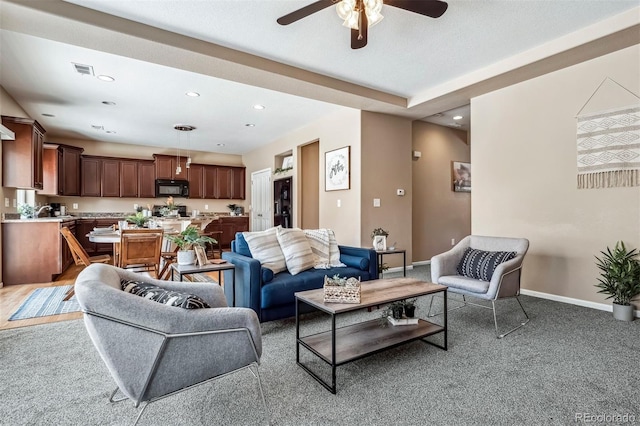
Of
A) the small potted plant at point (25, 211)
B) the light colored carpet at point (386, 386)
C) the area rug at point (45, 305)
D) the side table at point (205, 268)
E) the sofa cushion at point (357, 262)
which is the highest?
the small potted plant at point (25, 211)

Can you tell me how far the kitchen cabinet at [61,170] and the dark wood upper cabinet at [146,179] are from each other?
121cm

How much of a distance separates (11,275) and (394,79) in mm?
5886

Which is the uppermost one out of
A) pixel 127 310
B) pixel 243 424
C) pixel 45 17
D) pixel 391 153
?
pixel 45 17

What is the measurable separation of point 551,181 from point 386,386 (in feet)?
10.7

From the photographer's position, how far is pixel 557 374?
6.69 feet

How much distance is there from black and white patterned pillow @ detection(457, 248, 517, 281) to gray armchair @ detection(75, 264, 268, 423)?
2358mm

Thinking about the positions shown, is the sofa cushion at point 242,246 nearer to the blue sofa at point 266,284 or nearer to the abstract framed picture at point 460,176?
the blue sofa at point 266,284

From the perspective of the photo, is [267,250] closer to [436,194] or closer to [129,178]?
[436,194]

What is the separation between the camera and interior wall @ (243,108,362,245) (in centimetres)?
512

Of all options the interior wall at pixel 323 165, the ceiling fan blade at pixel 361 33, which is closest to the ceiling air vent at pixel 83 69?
the ceiling fan blade at pixel 361 33

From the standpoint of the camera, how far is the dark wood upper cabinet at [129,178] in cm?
770

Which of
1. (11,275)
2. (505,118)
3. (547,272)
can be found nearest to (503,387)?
(547,272)

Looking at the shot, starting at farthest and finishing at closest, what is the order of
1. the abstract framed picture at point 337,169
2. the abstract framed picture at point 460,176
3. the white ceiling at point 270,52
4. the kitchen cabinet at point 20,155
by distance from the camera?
the abstract framed picture at point 460,176 → the abstract framed picture at point 337,169 → the kitchen cabinet at point 20,155 → the white ceiling at point 270,52

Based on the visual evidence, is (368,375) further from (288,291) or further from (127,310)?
(127,310)
